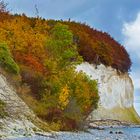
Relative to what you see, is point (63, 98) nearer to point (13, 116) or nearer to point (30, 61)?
point (30, 61)

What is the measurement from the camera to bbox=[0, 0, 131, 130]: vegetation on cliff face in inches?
1661

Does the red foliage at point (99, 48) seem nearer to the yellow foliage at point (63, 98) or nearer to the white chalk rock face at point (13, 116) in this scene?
the yellow foliage at point (63, 98)

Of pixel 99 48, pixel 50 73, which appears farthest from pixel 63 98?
pixel 99 48

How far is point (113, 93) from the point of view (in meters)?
88.3

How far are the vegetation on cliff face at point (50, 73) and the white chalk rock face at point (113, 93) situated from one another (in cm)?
1664

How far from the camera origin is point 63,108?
4459 cm

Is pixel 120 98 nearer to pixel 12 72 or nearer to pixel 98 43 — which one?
pixel 98 43

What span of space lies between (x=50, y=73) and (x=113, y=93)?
132 feet

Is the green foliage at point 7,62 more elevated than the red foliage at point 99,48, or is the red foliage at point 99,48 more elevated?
the red foliage at point 99,48

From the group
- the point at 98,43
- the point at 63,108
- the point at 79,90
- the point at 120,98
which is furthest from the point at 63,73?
the point at 120,98

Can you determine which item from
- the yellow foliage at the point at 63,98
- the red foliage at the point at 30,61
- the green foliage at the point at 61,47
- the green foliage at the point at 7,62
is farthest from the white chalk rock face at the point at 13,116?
the green foliage at the point at 61,47

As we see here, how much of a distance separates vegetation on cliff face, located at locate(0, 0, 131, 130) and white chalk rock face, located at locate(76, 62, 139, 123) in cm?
1664

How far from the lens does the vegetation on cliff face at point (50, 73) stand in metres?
42.2

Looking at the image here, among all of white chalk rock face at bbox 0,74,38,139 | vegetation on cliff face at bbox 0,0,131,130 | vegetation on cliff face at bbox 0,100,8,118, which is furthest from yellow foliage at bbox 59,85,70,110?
vegetation on cliff face at bbox 0,100,8,118
